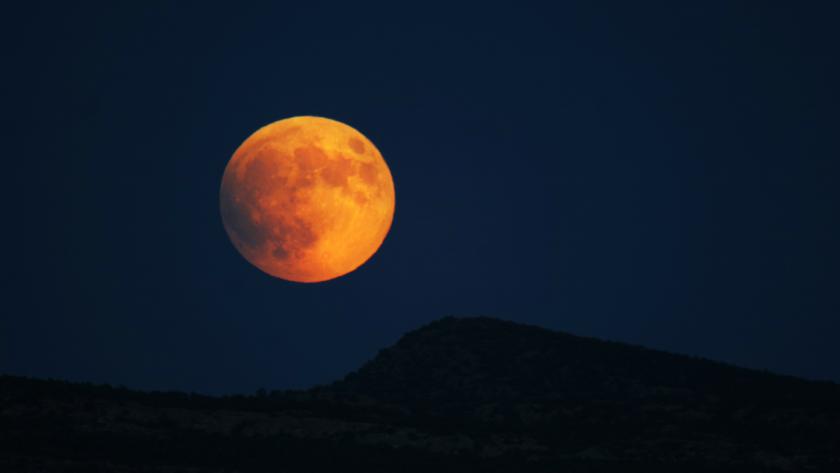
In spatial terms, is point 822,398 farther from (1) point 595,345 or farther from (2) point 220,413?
(2) point 220,413

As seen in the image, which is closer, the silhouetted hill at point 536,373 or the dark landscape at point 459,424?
the dark landscape at point 459,424

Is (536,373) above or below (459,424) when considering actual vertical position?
above

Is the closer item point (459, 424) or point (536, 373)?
point (459, 424)

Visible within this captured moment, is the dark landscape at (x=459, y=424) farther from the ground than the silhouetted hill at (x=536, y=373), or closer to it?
closer to it

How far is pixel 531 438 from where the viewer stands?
73.7 metres

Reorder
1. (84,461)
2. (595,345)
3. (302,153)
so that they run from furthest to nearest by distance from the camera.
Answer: (595,345), (302,153), (84,461)

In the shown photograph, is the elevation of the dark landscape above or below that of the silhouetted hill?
below

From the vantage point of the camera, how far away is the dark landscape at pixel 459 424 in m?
65.4

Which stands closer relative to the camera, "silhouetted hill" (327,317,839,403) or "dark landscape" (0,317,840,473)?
"dark landscape" (0,317,840,473)

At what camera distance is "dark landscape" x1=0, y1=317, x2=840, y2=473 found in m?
65.4

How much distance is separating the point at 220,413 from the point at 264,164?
18.6m

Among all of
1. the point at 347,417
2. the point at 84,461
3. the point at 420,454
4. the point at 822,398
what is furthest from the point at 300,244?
the point at 822,398

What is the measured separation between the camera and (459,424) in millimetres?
77375

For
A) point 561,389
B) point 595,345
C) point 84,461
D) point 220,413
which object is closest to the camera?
point 84,461
